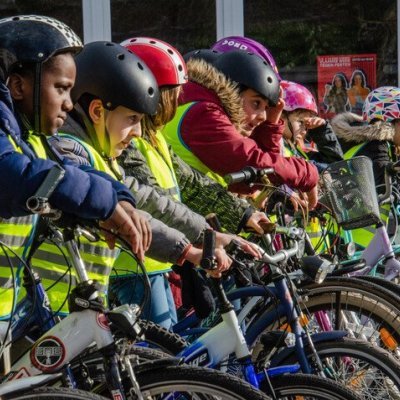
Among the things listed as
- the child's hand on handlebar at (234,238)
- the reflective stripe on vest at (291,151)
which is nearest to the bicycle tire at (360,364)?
the child's hand on handlebar at (234,238)

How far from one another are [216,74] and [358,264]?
1105 mm

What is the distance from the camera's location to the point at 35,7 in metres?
10.8

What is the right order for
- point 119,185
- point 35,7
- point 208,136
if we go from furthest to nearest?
point 35,7, point 208,136, point 119,185

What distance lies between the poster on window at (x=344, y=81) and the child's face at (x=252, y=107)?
214 inches

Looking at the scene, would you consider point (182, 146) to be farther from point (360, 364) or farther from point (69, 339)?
point (69, 339)

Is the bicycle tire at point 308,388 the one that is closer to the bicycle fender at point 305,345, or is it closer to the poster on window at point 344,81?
the bicycle fender at point 305,345

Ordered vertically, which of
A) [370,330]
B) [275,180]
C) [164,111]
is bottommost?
[370,330]

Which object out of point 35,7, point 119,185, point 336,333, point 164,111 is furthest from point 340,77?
point 119,185

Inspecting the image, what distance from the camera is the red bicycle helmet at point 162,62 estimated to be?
5.07 metres

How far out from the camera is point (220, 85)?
559cm

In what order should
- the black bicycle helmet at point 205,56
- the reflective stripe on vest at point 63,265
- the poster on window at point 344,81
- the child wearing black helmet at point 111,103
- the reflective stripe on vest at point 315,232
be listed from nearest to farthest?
the reflective stripe on vest at point 63,265, the child wearing black helmet at point 111,103, the black bicycle helmet at point 205,56, the reflective stripe on vest at point 315,232, the poster on window at point 344,81

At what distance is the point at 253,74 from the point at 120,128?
55.1 inches

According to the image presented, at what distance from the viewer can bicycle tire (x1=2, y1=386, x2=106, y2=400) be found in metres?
3.00

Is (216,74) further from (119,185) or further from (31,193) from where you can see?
(31,193)
